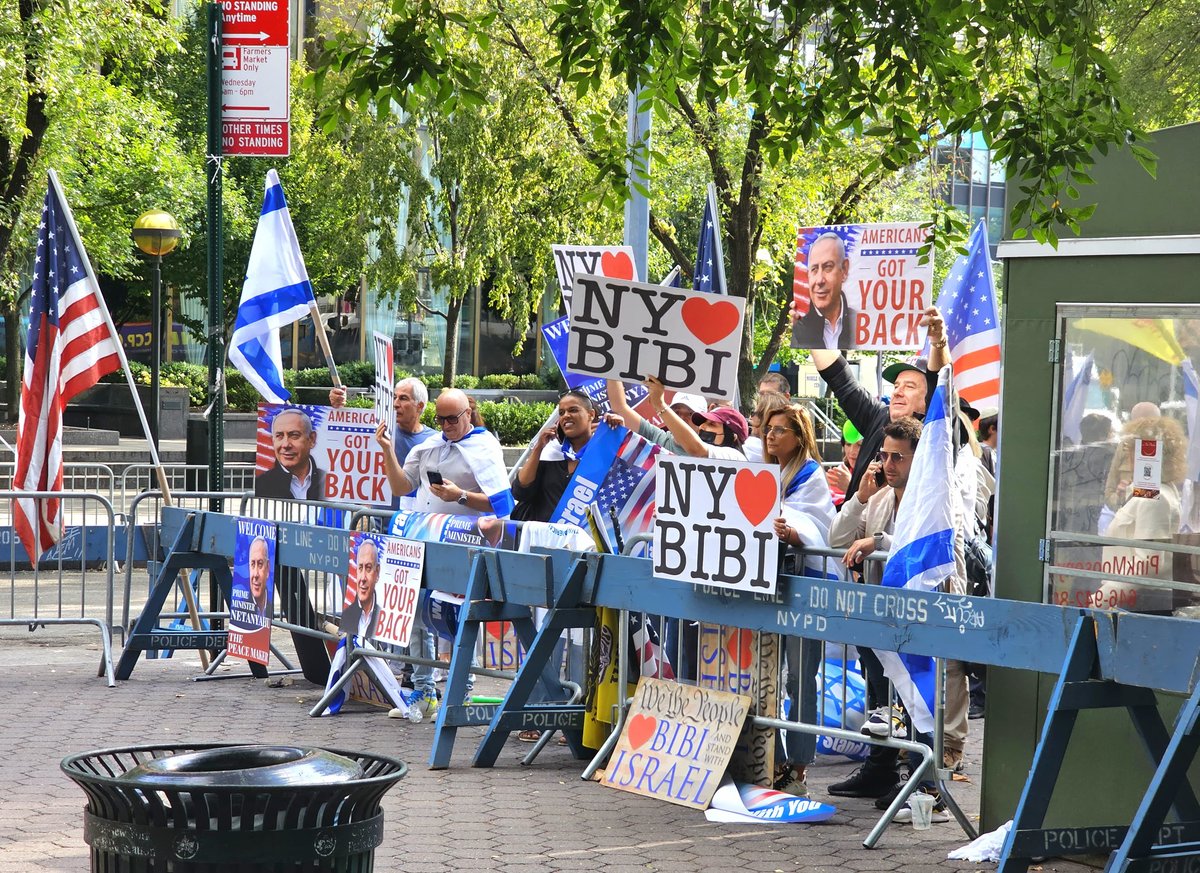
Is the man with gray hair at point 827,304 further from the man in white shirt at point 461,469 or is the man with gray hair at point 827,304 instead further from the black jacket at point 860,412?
the man in white shirt at point 461,469

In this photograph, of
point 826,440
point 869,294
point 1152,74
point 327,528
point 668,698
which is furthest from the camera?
point 826,440

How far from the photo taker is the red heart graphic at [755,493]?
727 centimetres

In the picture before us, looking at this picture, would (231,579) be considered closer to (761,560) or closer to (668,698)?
(668,698)

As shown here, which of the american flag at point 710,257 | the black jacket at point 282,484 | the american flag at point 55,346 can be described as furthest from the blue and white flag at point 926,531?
the american flag at point 55,346

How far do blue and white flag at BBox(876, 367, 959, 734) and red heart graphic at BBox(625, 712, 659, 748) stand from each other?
1375 mm

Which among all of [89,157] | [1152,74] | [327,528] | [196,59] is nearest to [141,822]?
[327,528]

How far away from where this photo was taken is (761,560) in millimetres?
7312

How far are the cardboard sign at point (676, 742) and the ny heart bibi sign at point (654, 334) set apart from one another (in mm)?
1539

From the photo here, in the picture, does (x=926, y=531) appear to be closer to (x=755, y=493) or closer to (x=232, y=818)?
(x=755, y=493)

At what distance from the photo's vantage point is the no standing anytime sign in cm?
1247

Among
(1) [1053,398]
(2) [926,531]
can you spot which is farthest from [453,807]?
(1) [1053,398]

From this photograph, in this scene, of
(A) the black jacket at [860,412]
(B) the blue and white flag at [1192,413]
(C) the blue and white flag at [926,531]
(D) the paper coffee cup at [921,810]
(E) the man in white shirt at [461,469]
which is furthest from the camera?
(E) the man in white shirt at [461,469]

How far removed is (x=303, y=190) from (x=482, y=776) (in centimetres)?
3633

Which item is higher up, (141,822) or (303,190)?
(303,190)
